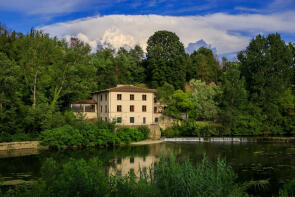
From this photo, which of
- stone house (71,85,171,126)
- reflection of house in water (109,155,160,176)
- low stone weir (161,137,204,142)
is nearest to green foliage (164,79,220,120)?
stone house (71,85,171,126)

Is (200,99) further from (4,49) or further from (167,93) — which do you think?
(4,49)

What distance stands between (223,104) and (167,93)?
1135cm

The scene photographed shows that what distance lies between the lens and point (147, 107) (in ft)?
172

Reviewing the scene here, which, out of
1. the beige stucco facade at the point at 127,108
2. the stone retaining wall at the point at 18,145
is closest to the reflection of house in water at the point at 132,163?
the stone retaining wall at the point at 18,145

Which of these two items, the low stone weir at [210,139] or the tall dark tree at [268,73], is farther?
the tall dark tree at [268,73]

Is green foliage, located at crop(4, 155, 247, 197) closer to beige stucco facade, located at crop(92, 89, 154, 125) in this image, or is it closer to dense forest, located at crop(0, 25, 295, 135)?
dense forest, located at crop(0, 25, 295, 135)

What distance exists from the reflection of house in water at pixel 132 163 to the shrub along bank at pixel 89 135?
9.87m

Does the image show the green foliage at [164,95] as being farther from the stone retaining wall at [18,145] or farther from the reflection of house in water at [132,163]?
the stone retaining wall at [18,145]

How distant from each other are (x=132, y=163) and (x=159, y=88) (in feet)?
105

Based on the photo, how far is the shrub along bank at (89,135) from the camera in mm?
38250

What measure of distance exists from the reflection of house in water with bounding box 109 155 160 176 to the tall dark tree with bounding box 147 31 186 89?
41227 millimetres

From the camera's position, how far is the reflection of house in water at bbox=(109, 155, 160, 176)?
83.4 feet

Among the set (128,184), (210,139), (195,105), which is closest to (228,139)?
(210,139)

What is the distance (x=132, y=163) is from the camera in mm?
28750
